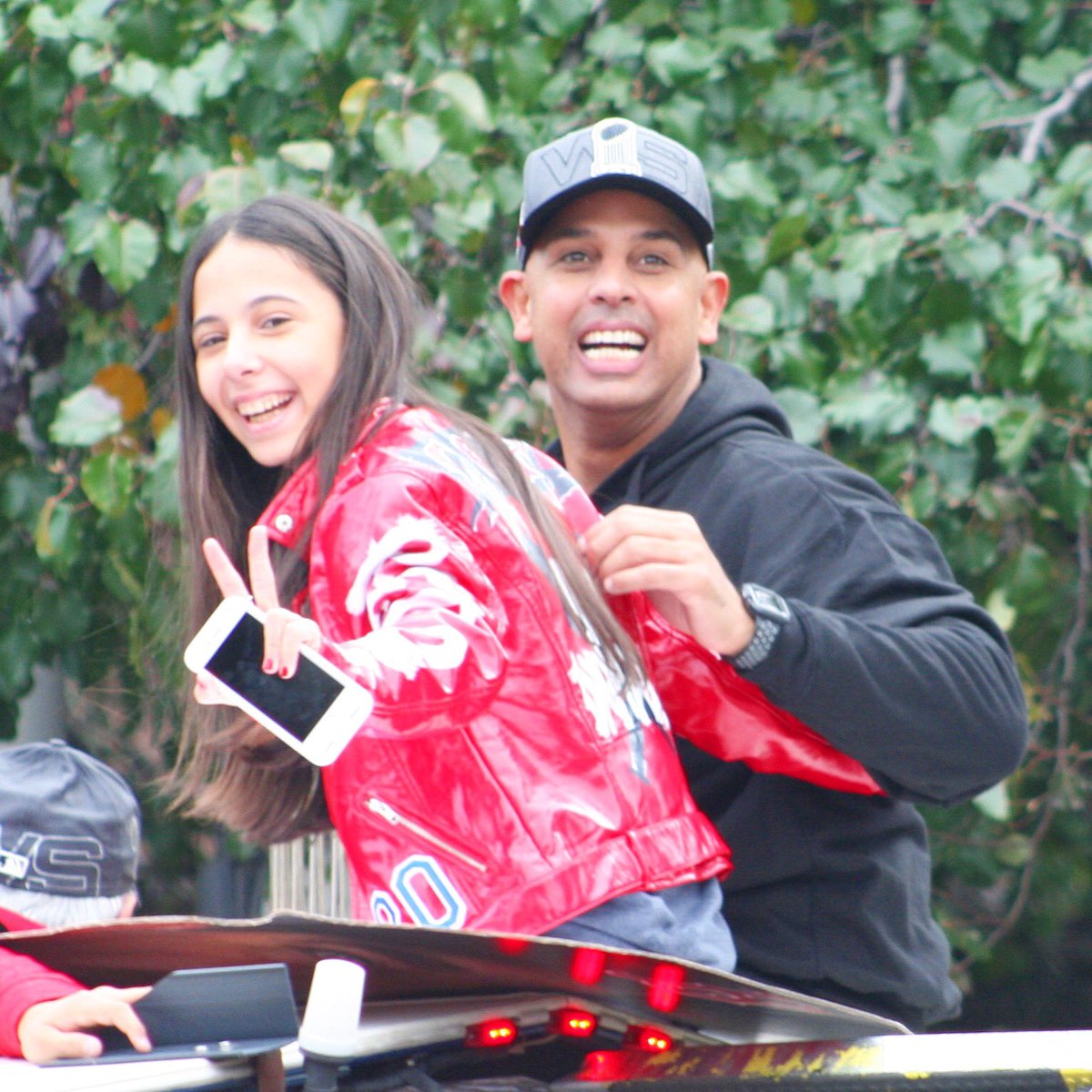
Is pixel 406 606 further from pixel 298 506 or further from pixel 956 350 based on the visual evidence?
pixel 956 350

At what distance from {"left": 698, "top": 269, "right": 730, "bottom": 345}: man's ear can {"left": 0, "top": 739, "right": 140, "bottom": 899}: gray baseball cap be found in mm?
924

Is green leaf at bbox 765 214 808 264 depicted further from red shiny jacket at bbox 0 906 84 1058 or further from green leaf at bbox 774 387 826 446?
red shiny jacket at bbox 0 906 84 1058

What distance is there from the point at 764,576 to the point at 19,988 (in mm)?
908

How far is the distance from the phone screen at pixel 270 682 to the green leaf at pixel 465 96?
1857 millimetres

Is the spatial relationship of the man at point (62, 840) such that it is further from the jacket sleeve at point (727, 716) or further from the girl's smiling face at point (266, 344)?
the jacket sleeve at point (727, 716)

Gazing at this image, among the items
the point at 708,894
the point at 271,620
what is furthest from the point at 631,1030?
the point at 271,620

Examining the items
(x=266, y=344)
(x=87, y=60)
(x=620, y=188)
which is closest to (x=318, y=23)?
(x=87, y=60)

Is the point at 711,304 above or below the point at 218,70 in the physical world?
below

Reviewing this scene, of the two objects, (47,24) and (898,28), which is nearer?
(47,24)

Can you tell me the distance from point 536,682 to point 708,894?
0.28 metres

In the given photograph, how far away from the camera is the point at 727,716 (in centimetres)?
182

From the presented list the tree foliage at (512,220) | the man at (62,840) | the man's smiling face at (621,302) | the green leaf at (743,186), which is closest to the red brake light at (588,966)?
the man at (62,840)

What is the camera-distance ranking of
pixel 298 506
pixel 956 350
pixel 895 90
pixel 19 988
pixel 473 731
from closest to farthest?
pixel 19 988, pixel 473 731, pixel 298 506, pixel 956 350, pixel 895 90

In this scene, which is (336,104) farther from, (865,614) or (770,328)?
(865,614)
